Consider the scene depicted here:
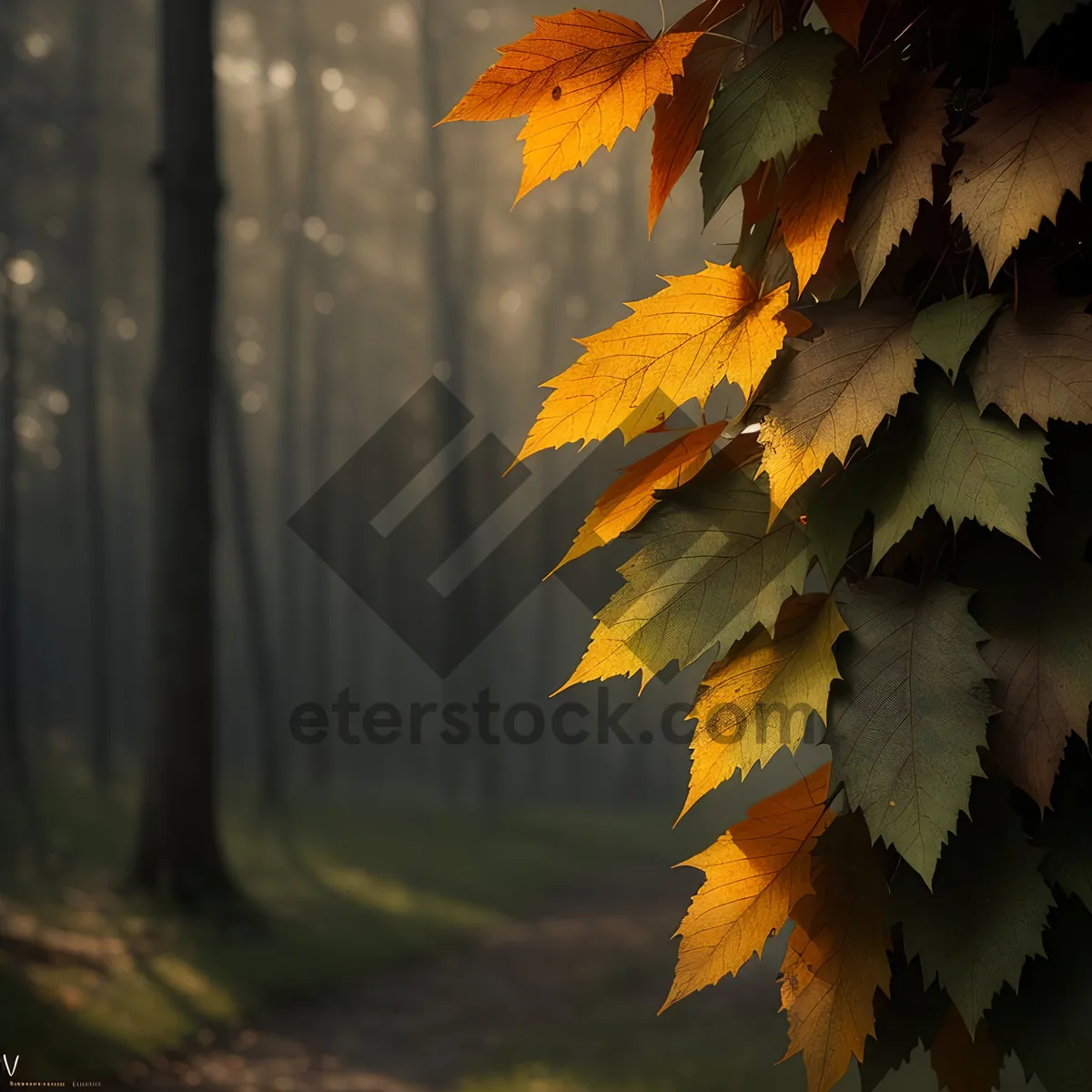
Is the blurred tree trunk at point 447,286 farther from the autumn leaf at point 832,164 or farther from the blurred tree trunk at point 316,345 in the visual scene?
the autumn leaf at point 832,164

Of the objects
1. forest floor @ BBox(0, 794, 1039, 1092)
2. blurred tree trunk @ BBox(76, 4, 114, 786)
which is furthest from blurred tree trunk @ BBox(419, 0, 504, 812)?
blurred tree trunk @ BBox(76, 4, 114, 786)

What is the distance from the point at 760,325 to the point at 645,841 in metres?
2.02

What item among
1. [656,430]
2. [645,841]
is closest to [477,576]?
[645,841]

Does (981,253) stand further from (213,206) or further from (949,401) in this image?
(213,206)

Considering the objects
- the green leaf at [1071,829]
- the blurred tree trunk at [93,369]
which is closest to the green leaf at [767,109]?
the green leaf at [1071,829]

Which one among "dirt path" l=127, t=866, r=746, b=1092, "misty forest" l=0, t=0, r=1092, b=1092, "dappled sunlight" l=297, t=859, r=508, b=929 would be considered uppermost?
"misty forest" l=0, t=0, r=1092, b=1092

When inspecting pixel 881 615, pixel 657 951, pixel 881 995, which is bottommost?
pixel 657 951

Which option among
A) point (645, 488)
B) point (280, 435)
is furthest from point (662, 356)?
point (280, 435)

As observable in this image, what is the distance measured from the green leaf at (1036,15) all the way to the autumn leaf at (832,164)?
2.2 inches

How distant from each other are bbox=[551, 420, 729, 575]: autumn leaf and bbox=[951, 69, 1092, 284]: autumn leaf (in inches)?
5.1

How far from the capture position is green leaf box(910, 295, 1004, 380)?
0.37 metres

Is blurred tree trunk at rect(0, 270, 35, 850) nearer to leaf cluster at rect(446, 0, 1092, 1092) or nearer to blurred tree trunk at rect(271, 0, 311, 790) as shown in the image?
blurred tree trunk at rect(271, 0, 311, 790)

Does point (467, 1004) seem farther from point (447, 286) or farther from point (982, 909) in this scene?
point (982, 909)

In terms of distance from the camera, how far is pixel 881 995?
1.47 feet
